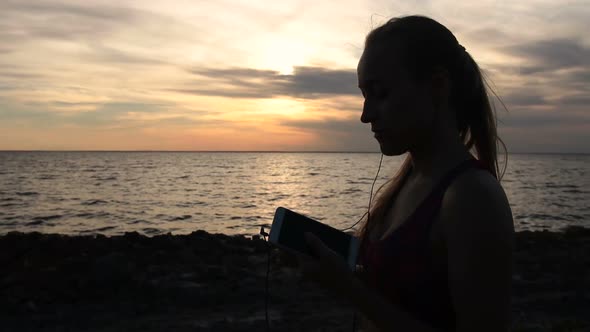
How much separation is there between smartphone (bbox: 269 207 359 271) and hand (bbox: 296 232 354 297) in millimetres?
62

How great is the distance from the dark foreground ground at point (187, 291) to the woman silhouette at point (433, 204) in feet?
18.2

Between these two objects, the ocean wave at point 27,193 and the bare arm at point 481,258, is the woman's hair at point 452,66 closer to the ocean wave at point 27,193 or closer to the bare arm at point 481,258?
the bare arm at point 481,258

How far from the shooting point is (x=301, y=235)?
1.96 meters

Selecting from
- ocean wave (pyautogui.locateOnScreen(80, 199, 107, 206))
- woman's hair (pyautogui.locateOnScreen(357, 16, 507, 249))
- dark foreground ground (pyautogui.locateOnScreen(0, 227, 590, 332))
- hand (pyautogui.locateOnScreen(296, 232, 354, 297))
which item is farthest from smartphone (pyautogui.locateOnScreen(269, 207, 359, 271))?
ocean wave (pyautogui.locateOnScreen(80, 199, 107, 206))

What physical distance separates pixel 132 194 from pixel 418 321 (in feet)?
130

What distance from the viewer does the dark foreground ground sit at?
293 inches

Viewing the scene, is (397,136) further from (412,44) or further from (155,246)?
(155,246)

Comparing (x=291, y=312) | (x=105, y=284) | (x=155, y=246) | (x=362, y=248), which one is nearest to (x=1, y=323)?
(x=105, y=284)

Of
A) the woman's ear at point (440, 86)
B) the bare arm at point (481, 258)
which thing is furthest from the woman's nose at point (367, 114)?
the bare arm at point (481, 258)

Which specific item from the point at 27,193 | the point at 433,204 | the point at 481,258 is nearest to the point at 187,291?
the point at 433,204

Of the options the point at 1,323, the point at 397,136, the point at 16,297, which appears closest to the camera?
the point at 397,136

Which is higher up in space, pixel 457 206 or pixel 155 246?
pixel 457 206

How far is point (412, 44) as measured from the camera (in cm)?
180

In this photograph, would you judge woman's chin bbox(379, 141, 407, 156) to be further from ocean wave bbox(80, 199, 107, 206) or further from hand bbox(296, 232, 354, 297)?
ocean wave bbox(80, 199, 107, 206)
